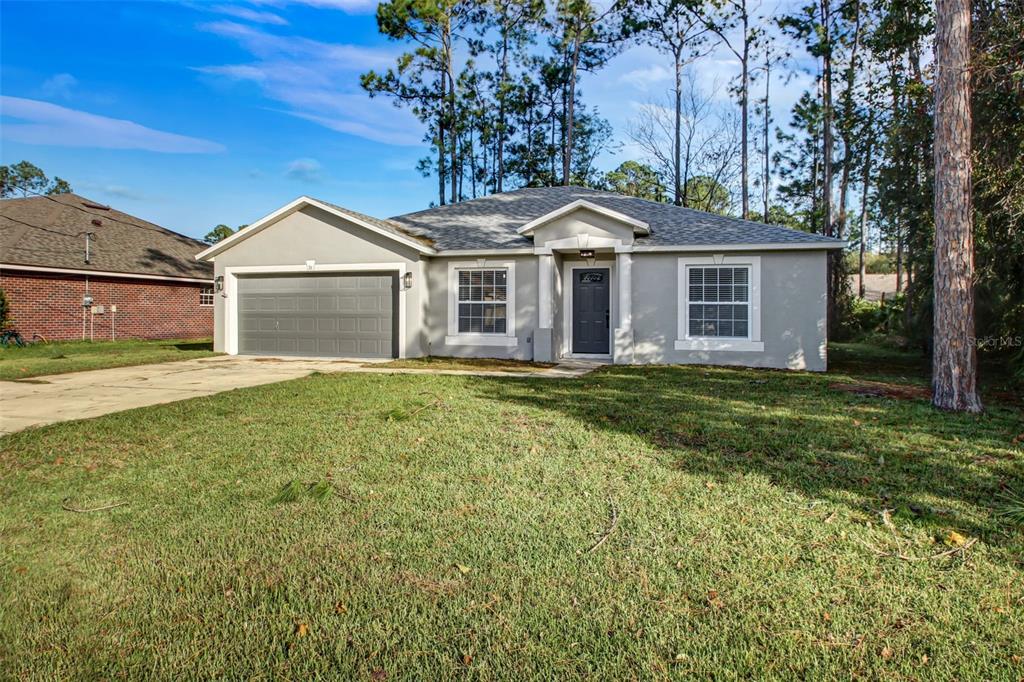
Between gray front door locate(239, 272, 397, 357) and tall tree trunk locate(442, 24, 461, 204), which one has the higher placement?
tall tree trunk locate(442, 24, 461, 204)

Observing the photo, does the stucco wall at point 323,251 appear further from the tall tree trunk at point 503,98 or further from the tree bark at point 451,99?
the tall tree trunk at point 503,98

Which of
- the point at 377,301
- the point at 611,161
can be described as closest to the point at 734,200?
the point at 611,161

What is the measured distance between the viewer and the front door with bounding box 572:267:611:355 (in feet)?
45.6

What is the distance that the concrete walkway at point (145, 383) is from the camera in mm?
6879

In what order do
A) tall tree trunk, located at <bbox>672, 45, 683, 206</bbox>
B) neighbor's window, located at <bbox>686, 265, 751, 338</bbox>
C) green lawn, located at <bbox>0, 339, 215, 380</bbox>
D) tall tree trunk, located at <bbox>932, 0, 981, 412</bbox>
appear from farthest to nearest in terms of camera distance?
1. tall tree trunk, located at <bbox>672, 45, 683, 206</bbox>
2. neighbor's window, located at <bbox>686, 265, 751, 338</bbox>
3. green lawn, located at <bbox>0, 339, 215, 380</bbox>
4. tall tree trunk, located at <bbox>932, 0, 981, 412</bbox>

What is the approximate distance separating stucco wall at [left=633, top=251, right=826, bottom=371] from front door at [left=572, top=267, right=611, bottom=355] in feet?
3.57

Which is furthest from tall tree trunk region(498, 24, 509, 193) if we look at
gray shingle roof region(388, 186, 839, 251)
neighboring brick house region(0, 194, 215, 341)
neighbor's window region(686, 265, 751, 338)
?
neighbor's window region(686, 265, 751, 338)

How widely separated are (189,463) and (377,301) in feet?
30.9

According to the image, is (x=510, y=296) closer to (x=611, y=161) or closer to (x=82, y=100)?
(x=82, y=100)

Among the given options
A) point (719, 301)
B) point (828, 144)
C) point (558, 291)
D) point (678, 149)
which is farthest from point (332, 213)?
point (678, 149)

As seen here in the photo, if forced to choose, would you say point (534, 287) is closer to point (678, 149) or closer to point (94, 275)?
point (94, 275)

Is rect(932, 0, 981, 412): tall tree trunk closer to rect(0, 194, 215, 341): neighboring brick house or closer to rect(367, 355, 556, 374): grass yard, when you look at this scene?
rect(367, 355, 556, 374): grass yard

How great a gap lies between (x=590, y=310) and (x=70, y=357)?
1221cm

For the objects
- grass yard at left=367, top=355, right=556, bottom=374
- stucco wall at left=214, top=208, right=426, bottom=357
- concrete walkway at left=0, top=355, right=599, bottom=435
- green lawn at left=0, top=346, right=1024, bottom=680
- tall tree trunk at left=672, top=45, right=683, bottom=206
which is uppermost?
tall tree trunk at left=672, top=45, right=683, bottom=206
